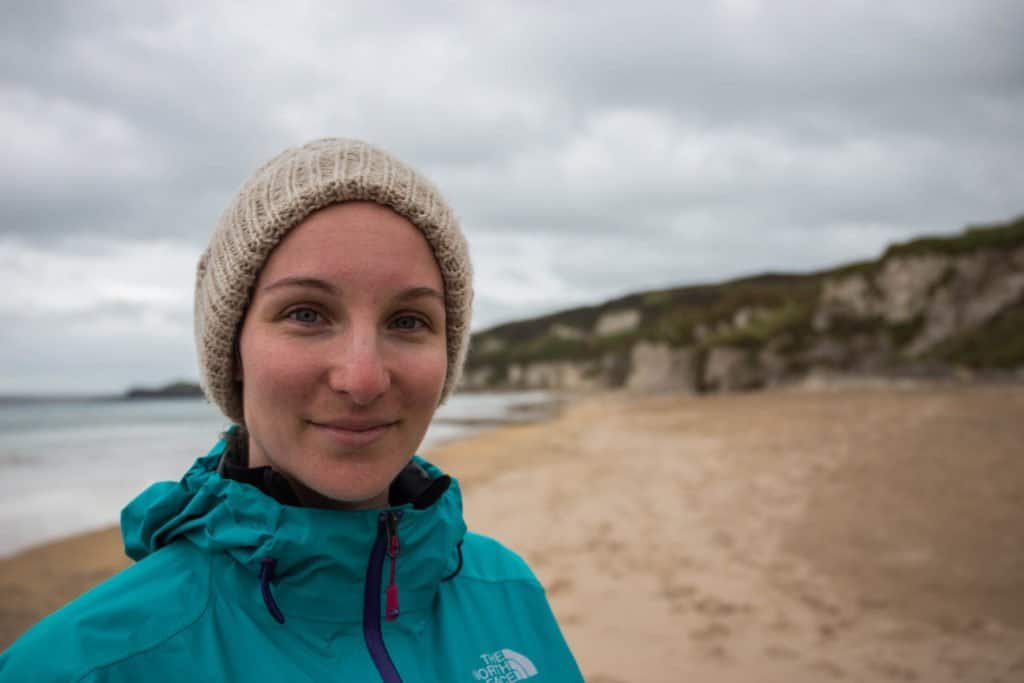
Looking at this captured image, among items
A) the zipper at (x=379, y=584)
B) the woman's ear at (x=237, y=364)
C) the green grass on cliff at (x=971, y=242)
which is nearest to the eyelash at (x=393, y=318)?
the woman's ear at (x=237, y=364)

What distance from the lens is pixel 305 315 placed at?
4.42 feet

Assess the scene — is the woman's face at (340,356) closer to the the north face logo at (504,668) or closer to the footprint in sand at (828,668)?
the the north face logo at (504,668)

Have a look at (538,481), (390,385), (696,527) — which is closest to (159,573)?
(390,385)

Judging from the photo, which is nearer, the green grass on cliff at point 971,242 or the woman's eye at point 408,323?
the woman's eye at point 408,323

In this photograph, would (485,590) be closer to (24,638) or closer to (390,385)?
(390,385)

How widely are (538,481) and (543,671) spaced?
9148 mm

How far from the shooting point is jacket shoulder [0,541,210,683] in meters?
0.96

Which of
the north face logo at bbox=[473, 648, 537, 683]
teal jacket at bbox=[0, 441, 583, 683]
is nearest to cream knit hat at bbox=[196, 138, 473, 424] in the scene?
teal jacket at bbox=[0, 441, 583, 683]

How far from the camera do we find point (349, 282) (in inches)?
51.3

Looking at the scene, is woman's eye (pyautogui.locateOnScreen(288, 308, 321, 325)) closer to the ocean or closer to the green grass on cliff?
the ocean

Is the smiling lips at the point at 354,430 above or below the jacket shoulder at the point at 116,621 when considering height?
above

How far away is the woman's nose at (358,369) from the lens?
127 centimetres

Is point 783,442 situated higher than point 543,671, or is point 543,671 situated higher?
point 543,671

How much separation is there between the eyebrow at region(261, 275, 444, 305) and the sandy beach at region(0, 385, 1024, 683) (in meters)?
3.45
